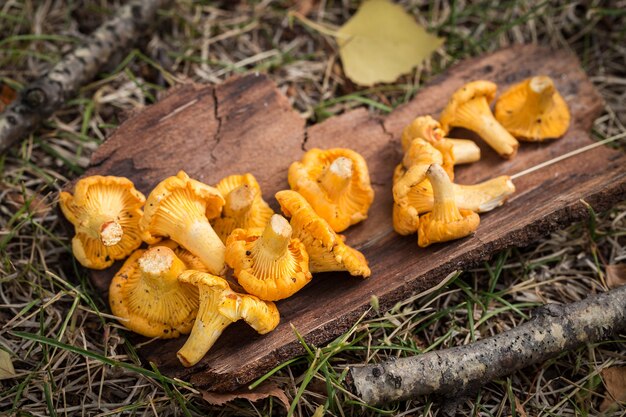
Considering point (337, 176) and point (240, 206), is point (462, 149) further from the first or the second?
point (240, 206)

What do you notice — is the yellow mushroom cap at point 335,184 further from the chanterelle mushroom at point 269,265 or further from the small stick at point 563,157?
the small stick at point 563,157

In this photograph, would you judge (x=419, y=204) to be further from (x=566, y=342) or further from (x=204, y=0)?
(x=204, y=0)

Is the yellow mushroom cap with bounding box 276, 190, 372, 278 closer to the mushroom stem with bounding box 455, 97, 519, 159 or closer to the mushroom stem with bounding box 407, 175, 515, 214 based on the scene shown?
the mushroom stem with bounding box 407, 175, 515, 214

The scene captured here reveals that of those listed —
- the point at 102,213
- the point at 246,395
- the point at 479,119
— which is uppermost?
the point at 479,119

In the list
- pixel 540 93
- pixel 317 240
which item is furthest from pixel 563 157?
pixel 317 240

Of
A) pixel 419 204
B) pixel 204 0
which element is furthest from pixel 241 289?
pixel 204 0

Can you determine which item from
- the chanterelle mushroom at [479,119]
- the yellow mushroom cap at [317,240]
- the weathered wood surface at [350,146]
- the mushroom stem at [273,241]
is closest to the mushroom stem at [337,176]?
the yellow mushroom cap at [317,240]
